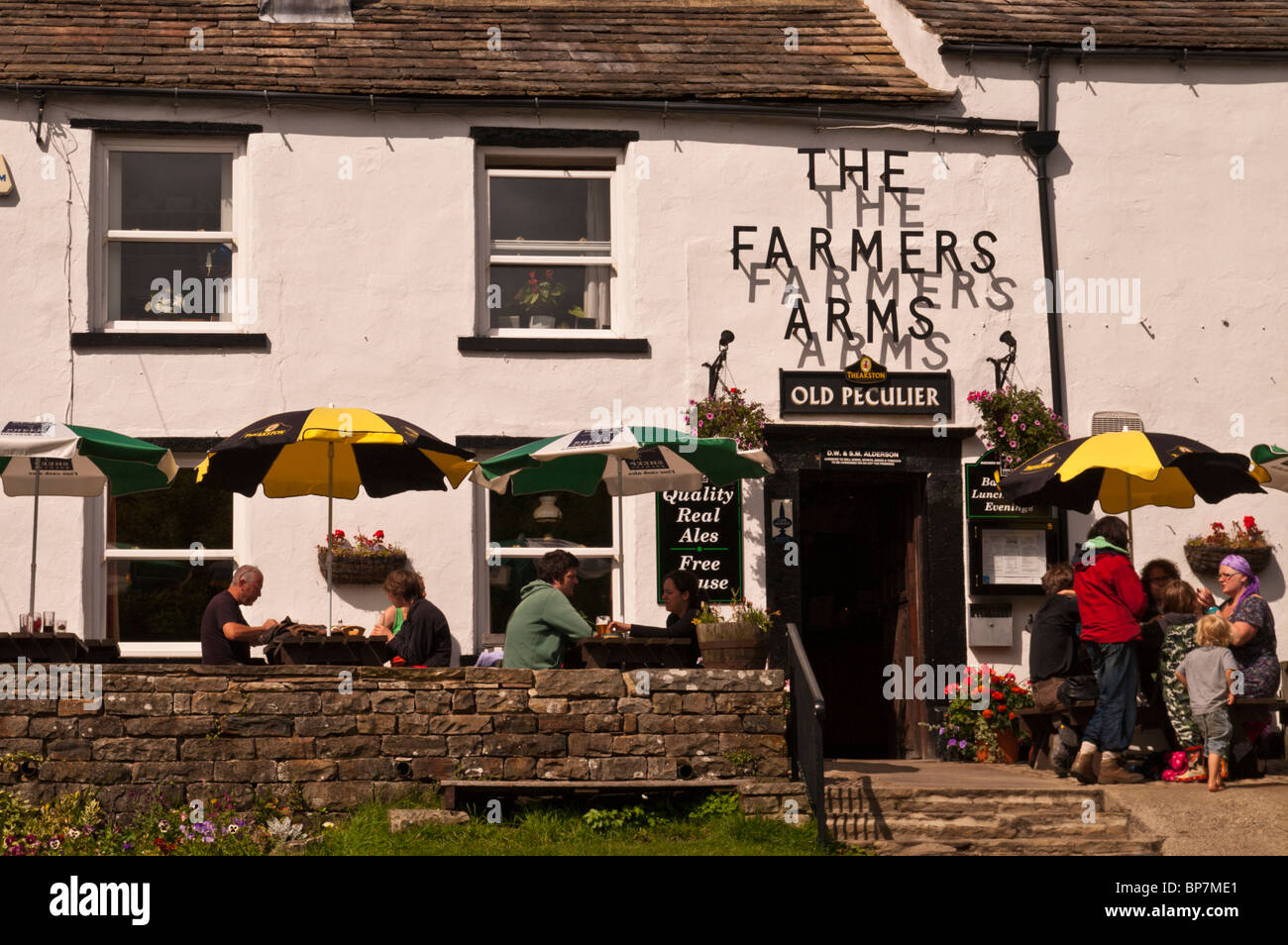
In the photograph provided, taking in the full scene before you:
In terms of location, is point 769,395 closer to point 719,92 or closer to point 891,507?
point 891,507

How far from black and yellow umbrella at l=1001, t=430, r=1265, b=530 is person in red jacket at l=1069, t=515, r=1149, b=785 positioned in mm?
728

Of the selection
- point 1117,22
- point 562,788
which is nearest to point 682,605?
point 562,788

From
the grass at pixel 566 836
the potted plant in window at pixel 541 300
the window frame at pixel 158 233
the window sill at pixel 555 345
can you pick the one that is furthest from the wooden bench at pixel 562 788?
the window frame at pixel 158 233

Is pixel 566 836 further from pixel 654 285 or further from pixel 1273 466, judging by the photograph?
pixel 1273 466

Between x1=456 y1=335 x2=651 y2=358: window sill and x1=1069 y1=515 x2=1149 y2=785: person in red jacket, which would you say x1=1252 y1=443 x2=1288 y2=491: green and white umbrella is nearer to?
x1=1069 y1=515 x2=1149 y2=785: person in red jacket

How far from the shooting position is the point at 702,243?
14547 mm

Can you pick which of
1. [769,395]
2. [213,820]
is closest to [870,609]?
[769,395]

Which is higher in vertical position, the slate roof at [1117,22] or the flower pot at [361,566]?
the slate roof at [1117,22]

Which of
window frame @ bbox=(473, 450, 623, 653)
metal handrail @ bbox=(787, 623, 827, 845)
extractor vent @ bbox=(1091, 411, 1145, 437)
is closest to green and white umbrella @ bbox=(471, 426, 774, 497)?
window frame @ bbox=(473, 450, 623, 653)

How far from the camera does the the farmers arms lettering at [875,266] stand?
14.5 metres

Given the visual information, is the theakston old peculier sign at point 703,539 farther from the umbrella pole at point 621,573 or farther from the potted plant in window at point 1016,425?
the potted plant in window at point 1016,425

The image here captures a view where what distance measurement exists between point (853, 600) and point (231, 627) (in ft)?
19.3

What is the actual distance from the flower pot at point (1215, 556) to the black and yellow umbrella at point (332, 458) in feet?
19.5

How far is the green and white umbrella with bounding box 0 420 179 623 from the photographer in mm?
11523
